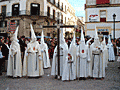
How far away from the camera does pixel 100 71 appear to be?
8.12 meters

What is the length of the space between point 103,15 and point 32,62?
2413cm

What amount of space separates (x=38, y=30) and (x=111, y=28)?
13.5m

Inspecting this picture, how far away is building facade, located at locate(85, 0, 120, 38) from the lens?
97.2 feet

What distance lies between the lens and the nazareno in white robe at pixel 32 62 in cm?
825

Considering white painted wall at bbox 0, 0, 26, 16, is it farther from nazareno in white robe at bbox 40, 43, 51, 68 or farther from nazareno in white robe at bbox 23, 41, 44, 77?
nazareno in white robe at bbox 23, 41, 44, 77

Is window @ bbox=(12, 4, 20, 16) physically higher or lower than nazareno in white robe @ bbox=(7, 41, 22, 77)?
higher

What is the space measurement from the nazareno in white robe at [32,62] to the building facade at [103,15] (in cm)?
2261

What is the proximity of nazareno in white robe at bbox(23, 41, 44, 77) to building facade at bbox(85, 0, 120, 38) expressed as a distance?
22614 mm

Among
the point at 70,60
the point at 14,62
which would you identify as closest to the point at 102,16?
the point at 70,60

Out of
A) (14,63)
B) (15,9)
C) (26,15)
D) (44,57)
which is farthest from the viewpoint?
(15,9)

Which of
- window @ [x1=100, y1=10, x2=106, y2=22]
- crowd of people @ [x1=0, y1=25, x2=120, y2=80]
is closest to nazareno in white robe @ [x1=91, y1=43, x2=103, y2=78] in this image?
crowd of people @ [x1=0, y1=25, x2=120, y2=80]

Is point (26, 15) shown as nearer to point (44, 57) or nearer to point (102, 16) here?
point (102, 16)

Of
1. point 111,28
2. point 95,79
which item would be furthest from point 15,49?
point 111,28

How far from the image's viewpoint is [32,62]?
8258 mm
